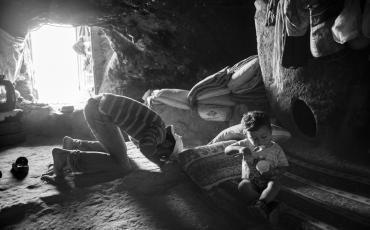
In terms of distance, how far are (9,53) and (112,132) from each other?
573cm

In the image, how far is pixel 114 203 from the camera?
2553mm

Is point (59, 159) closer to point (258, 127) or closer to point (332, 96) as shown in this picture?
point (258, 127)

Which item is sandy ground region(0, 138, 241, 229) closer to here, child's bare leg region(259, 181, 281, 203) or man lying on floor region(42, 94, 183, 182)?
man lying on floor region(42, 94, 183, 182)

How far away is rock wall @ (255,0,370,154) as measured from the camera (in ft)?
8.86

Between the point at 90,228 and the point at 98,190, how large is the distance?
638 millimetres

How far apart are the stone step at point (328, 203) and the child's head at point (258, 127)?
2.13 ft

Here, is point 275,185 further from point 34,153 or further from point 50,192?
point 34,153

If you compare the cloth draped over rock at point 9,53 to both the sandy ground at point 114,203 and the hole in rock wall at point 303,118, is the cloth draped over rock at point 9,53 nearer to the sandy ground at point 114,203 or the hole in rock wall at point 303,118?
the sandy ground at point 114,203

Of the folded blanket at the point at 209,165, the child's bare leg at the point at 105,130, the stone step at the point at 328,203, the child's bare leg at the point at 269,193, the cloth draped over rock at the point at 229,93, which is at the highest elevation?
the cloth draped over rock at the point at 229,93

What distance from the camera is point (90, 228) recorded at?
217 cm

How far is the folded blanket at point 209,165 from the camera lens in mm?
2705

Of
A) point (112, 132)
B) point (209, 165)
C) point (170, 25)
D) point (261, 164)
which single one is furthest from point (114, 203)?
point (170, 25)

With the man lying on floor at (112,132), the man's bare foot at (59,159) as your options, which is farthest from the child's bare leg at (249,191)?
the man's bare foot at (59,159)

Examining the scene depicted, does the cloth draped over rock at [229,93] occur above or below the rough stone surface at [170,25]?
below
